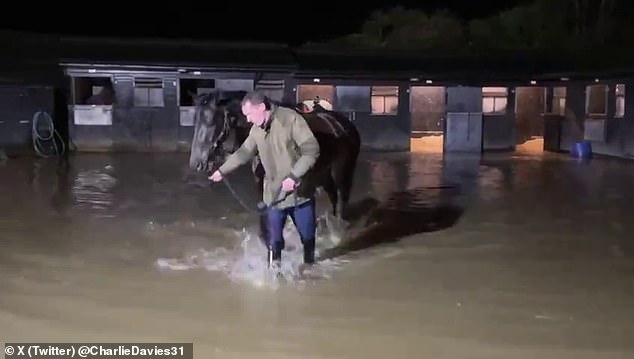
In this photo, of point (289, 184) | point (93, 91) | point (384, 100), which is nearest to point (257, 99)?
point (289, 184)

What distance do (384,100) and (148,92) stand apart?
21.4 feet

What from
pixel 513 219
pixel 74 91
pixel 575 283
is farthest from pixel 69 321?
pixel 74 91

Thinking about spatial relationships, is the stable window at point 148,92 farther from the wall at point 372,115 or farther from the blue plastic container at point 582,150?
the blue plastic container at point 582,150

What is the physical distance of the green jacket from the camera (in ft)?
18.8

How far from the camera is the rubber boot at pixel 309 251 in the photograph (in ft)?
21.4

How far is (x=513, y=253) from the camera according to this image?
7.50 metres

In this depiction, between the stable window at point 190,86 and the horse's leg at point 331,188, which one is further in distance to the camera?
the stable window at point 190,86

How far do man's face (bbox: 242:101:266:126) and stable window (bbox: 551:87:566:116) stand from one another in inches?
705

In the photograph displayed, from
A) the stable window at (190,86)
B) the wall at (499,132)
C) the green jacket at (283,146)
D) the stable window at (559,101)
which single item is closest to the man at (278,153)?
the green jacket at (283,146)

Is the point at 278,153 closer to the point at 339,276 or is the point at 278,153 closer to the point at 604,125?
the point at 339,276

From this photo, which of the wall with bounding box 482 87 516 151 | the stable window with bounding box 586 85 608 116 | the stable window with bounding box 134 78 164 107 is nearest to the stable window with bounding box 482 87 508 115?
the wall with bounding box 482 87 516 151

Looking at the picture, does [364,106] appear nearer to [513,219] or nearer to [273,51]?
[273,51]

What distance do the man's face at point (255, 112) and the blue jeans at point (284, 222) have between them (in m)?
0.75

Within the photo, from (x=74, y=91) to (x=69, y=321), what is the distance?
16862 mm
